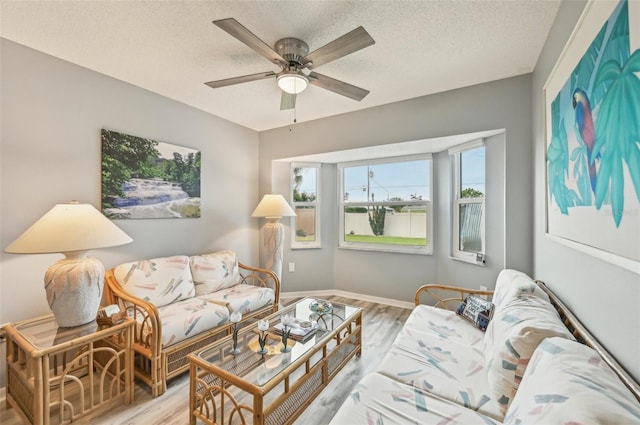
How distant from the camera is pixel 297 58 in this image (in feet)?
6.26

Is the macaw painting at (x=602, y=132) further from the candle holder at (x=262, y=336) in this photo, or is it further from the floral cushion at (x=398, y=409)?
the candle holder at (x=262, y=336)

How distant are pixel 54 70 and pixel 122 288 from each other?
6.17 ft

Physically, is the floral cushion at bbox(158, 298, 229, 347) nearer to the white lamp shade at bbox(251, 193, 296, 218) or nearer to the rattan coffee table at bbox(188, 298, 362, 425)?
the rattan coffee table at bbox(188, 298, 362, 425)

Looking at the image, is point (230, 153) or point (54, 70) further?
point (230, 153)

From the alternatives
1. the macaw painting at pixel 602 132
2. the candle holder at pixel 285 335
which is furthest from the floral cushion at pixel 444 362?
the macaw painting at pixel 602 132

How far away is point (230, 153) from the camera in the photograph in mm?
3668

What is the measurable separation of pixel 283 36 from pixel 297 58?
0.18 metres

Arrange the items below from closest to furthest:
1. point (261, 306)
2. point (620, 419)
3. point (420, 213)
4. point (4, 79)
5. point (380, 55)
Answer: point (620, 419), point (4, 79), point (380, 55), point (261, 306), point (420, 213)

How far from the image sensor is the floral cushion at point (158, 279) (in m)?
2.33

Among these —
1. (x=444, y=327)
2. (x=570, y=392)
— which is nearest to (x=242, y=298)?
(x=444, y=327)

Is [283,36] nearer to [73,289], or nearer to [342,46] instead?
[342,46]

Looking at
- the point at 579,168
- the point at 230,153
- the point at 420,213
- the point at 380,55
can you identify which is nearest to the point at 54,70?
the point at 230,153

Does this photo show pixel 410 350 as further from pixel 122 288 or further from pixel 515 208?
pixel 122 288

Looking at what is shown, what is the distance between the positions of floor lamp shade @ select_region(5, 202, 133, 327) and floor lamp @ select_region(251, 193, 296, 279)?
5.43 feet
